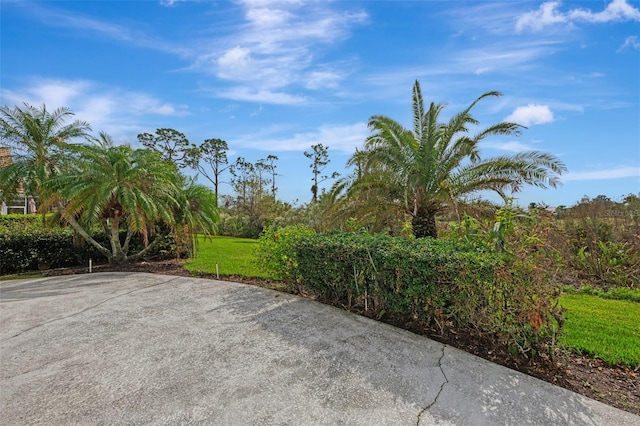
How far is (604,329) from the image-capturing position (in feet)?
15.7

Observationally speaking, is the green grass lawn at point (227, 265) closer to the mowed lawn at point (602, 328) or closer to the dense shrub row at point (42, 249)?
the mowed lawn at point (602, 328)

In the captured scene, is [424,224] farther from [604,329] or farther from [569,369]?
[569,369]

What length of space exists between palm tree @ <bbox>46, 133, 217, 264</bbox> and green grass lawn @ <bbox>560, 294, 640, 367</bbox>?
8588mm

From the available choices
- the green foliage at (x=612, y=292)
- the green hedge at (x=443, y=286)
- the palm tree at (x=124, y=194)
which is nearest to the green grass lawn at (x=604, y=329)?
the green foliage at (x=612, y=292)

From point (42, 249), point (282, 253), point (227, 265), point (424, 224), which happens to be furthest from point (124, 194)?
point (424, 224)

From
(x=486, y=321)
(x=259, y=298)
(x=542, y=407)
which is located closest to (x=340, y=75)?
(x=259, y=298)

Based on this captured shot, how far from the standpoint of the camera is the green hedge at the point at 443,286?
340 cm

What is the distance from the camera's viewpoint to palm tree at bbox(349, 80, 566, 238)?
7750 mm

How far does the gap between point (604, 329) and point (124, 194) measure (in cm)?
955

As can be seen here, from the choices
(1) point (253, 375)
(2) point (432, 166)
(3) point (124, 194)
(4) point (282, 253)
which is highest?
(2) point (432, 166)

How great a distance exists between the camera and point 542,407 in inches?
109

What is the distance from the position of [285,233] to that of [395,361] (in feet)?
11.8

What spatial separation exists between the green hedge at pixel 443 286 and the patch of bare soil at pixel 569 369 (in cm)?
12

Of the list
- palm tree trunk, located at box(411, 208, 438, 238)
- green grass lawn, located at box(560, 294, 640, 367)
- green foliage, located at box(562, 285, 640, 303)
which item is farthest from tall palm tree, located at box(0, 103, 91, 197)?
green foliage, located at box(562, 285, 640, 303)
